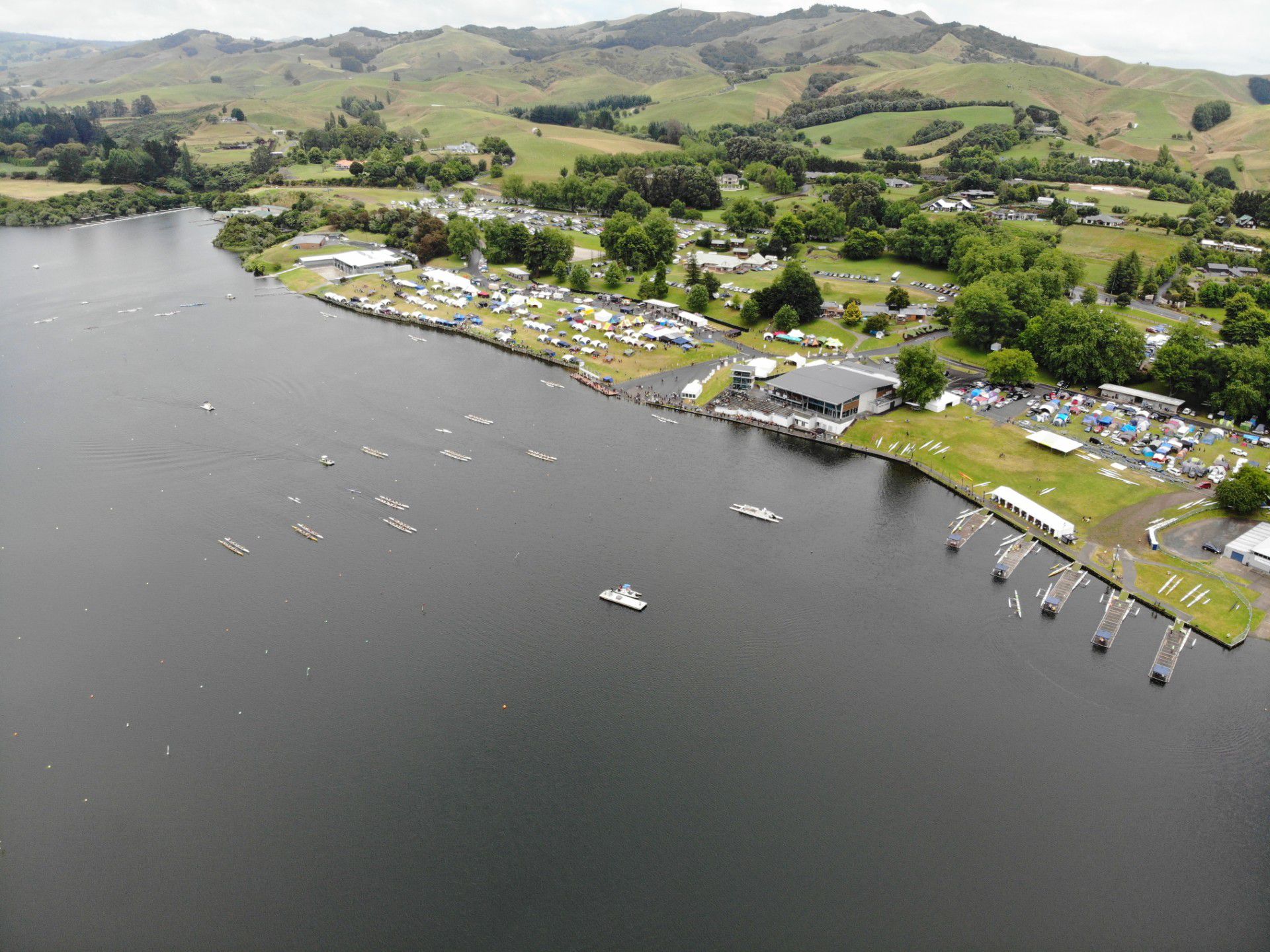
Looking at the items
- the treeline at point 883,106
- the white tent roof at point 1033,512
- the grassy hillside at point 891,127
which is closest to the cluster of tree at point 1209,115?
the grassy hillside at point 891,127

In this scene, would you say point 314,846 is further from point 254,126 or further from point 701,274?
point 254,126

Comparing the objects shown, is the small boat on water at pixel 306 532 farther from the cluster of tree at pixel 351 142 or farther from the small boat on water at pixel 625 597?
the cluster of tree at pixel 351 142

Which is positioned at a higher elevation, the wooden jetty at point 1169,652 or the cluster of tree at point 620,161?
the cluster of tree at point 620,161

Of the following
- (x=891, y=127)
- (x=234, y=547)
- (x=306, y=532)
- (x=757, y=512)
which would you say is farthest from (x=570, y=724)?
(x=891, y=127)

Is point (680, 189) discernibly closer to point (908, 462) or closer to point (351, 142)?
point (908, 462)

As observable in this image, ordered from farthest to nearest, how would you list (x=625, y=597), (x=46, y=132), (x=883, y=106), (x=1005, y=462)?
1. (x=883, y=106)
2. (x=46, y=132)
3. (x=1005, y=462)
4. (x=625, y=597)

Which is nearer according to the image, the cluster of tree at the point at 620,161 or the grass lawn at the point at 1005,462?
the grass lawn at the point at 1005,462

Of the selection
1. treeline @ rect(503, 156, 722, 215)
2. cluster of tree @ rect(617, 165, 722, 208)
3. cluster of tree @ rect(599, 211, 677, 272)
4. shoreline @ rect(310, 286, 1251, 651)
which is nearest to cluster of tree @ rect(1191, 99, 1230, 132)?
treeline @ rect(503, 156, 722, 215)
